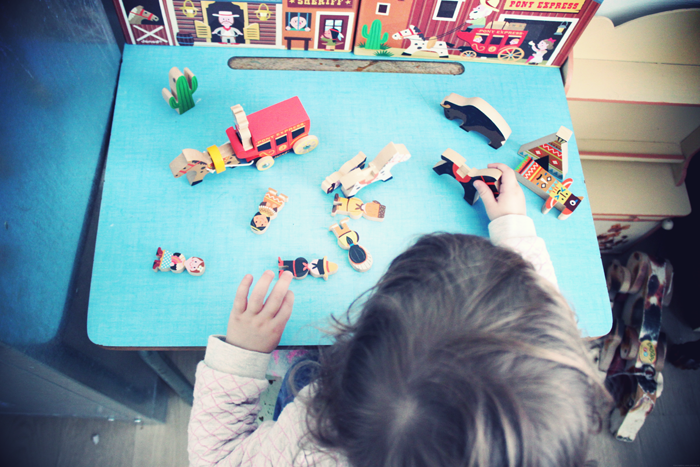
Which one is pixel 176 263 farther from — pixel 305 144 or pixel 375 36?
pixel 375 36

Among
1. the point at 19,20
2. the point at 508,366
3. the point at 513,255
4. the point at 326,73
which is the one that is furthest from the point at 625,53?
the point at 19,20

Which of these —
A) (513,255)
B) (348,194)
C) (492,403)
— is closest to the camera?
(492,403)

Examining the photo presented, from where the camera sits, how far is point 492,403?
16.7 inches

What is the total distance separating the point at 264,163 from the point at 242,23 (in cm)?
35

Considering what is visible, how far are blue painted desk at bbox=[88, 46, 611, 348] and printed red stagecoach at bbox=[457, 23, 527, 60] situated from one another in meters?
0.04

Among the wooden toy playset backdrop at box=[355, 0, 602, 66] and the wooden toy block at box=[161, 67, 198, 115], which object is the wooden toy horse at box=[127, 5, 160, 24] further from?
the wooden toy playset backdrop at box=[355, 0, 602, 66]

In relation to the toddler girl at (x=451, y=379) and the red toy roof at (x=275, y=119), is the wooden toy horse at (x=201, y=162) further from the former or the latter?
the toddler girl at (x=451, y=379)

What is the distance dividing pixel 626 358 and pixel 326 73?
126 cm

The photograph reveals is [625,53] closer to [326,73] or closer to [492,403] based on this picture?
[326,73]

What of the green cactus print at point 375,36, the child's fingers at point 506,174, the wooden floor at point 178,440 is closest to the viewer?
the child's fingers at point 506,174

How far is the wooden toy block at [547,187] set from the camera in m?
0.87

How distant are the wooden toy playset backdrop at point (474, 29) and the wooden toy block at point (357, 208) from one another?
423mm

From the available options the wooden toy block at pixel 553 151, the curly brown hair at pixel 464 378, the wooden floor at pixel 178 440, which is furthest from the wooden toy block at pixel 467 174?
the wooden floor at pixel 178 440

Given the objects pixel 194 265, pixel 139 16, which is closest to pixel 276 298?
pixel 194 265
